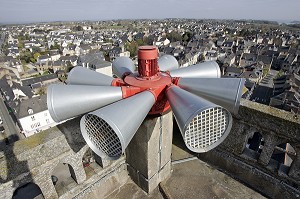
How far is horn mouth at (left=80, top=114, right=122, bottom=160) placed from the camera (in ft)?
9.23

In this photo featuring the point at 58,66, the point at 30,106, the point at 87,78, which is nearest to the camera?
the point at 87,78

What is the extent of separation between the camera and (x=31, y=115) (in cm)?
2733

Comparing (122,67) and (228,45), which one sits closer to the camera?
(122,67)

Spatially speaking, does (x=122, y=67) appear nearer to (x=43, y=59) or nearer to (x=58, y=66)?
(x=58, y=66)

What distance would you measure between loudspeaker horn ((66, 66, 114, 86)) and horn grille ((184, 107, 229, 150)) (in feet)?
6.68

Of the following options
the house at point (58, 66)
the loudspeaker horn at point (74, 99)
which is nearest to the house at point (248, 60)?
the house at point (58, 66)

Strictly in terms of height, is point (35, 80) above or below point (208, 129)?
below

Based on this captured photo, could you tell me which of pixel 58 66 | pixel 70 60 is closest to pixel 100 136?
pixel 58 66

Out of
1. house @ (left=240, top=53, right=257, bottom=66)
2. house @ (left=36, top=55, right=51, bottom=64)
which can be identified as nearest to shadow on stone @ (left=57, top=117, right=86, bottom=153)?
house @ (left=240, top=53, right=257, bottom=66)

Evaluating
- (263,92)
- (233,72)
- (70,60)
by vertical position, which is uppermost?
(70,60)

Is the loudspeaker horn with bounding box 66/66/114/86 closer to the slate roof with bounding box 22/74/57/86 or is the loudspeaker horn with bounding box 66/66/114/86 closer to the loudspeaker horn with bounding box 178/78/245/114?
the loudspeaker horn with bounding box 178/78/245/114

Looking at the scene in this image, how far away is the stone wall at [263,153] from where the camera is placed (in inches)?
204

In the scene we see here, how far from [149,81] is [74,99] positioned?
4.63 ft

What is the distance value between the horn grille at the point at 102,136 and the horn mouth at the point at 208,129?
3.35ft
